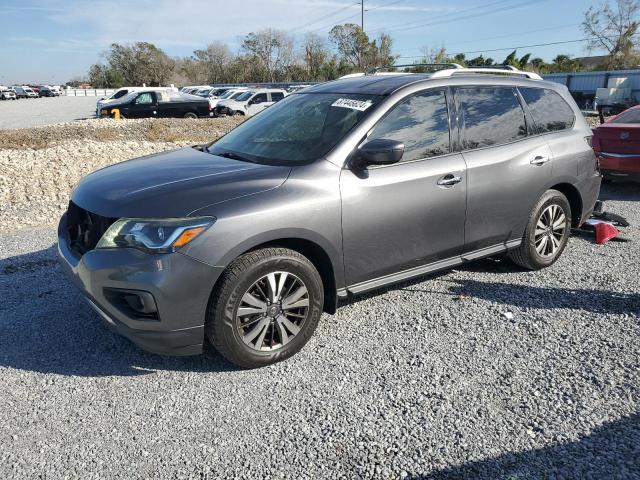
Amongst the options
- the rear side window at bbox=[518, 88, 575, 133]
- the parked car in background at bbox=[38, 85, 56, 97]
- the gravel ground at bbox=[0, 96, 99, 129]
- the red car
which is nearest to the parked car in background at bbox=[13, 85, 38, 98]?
the parked car in background at bbox=[38, 85, 56, 97]

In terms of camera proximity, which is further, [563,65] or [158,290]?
[563,65]

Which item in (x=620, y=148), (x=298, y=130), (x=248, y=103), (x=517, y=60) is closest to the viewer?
(x=298, y=130)

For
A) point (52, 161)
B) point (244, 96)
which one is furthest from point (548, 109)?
point (244, 96)

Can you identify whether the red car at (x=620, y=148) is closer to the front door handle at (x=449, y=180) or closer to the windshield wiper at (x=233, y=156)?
the front door handle at (x=449, y=180)

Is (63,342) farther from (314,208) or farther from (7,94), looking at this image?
(7,94)

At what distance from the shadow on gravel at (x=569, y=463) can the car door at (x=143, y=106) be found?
23508 millimetres

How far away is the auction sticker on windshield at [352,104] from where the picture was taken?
386 centimetres

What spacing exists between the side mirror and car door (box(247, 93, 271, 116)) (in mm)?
24085

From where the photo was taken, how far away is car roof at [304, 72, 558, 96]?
404cm

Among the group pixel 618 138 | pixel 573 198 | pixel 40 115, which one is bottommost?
pixel 573 198

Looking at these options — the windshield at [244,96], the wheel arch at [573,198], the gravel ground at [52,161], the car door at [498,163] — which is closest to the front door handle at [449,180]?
the car door at [498,163]

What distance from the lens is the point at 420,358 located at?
353 cm

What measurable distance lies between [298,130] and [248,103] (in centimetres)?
2393

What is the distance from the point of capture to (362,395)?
3125 millimetres
